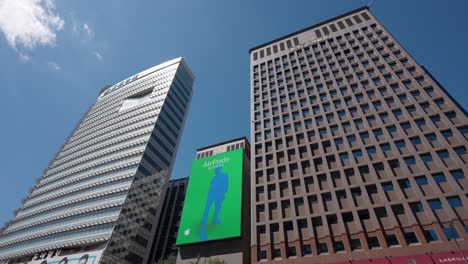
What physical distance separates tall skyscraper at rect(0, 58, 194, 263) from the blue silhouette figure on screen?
26157 mm

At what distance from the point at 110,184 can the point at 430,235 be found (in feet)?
248

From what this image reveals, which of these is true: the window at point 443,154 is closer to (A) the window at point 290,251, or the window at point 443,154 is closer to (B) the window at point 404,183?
(B) the window at point 404,183

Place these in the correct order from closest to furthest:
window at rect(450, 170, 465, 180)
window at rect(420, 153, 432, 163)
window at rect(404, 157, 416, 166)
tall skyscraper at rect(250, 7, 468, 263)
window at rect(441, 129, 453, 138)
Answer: tall skyscraper at rect(250, 7, 468, 263)
window at rect(450, 170, 465, 180)
window at rect(420, 153, 432, 163)
window at rect(404, 157, 416, 166)
window at rect(441, 129, 453, 138)

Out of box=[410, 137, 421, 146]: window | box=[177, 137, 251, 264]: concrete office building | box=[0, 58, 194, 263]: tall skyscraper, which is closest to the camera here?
box=[410, 137, 421, 146]: window

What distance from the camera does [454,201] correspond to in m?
38.1

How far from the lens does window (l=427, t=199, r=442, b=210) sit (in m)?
38.6

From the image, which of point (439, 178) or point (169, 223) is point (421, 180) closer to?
point (439, 178)

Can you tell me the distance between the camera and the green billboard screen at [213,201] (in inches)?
2098

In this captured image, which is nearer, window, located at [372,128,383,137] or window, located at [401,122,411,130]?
window, located at [401,122,411,130]

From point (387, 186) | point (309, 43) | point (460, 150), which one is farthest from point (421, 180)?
point (309, 43)

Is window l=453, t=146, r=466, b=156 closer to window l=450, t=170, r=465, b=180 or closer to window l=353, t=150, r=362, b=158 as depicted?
window l=450, t=170, r=465, b=180

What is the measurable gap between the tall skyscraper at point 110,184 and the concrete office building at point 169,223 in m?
9.28

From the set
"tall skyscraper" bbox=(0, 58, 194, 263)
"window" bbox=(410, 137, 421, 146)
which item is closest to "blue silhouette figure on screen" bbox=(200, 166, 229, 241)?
"tall skyscraper" bbox=(0, 58, 194, 263)

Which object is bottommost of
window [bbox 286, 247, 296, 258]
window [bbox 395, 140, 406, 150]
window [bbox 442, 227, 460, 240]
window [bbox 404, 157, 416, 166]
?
window [bbox 442, 227, 460, 240]
